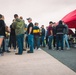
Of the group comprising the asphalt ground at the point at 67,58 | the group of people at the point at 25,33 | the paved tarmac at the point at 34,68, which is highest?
Answer: the group of people at the point at 25,33

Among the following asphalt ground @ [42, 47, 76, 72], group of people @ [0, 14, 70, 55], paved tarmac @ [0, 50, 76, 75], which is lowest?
paved tarmac @ [0, 50, 76, 75]

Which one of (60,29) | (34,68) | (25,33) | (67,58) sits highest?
(60,29)

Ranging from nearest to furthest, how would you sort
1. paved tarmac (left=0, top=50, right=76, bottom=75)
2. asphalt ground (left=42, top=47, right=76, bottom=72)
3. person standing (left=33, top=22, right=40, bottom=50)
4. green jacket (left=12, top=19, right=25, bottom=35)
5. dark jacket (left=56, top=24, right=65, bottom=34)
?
1. paved tarmac (left=0, top=50, right=76, bottom=75)
2. asphalt ground (left=42, top=47, right=76, bottom=72)
3. green jacket (left=12, top=19, right=25, bottom=35)
4. dark jacket (left=56, top=24, right=65, bottom=34)
5. person standing (left=33, top=22, right=40, bottom=50)

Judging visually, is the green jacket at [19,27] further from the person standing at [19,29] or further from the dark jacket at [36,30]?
the dark jacket at [36,30]

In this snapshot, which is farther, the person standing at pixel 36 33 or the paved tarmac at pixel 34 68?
the person standing at pixel 36 33

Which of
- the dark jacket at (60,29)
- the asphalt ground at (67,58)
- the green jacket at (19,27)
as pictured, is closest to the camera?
the asphalt ground at (67,58)

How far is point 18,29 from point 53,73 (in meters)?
5.97

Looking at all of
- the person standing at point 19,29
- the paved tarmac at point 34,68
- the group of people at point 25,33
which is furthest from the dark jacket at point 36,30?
the paved tarmac at point 34,68

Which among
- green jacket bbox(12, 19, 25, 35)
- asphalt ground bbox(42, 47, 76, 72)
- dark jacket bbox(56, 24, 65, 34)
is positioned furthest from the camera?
dark jacket bbox(56, 24, 65, 34)

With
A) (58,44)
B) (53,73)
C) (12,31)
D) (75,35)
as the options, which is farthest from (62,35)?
(53,73)

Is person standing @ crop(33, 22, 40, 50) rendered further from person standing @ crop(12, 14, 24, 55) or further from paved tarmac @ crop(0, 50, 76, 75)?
paved tarmac @ crop(0, 50, 76, 75)

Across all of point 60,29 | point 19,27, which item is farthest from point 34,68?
point 60,29

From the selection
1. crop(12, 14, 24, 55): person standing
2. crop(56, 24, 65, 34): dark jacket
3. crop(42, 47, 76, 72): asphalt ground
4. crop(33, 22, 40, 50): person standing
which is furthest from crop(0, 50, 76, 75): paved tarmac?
crop(33, 22, 40, 50): person standing

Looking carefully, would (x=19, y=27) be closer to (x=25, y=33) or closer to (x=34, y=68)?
(x=25, y=33)
